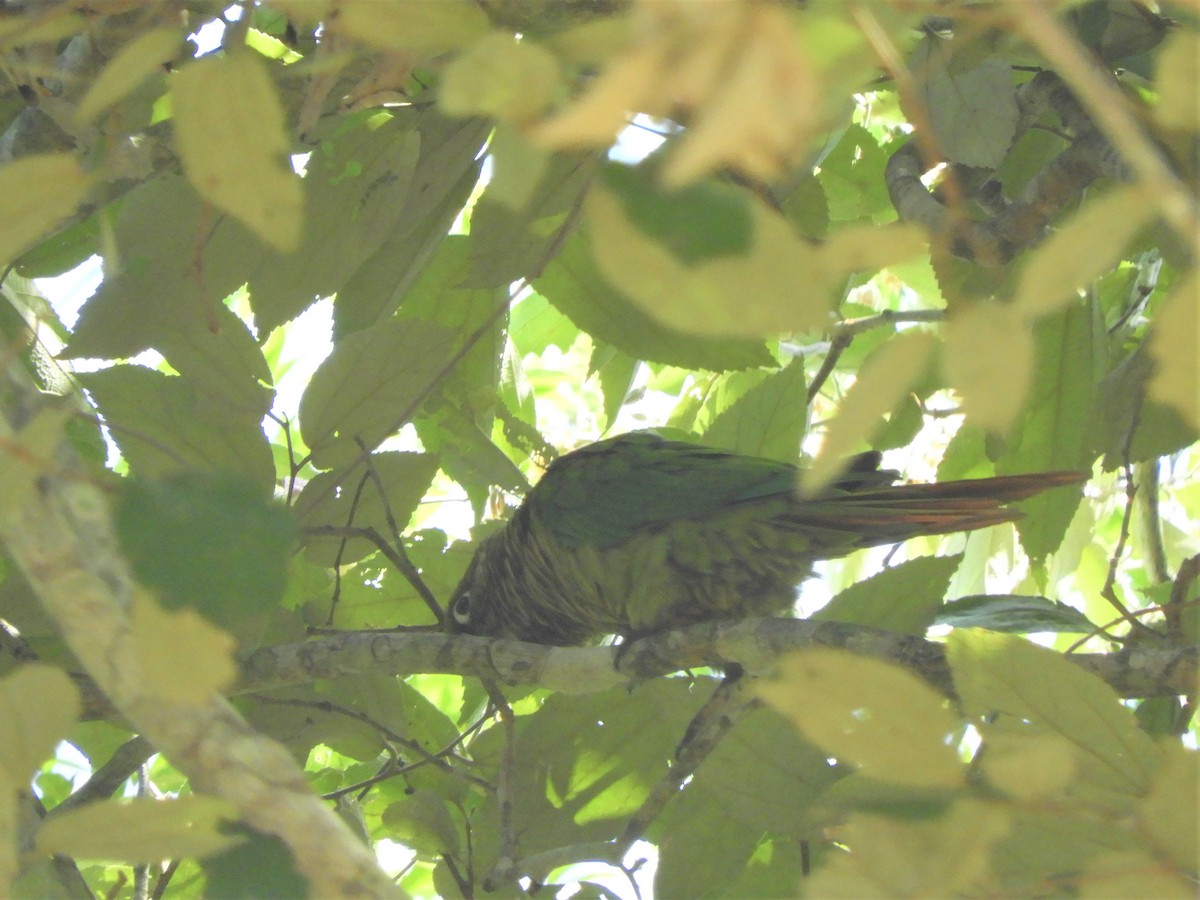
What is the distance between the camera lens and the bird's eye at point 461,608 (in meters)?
2.61

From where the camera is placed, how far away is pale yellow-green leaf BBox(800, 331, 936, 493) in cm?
56

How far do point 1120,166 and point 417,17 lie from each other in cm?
121

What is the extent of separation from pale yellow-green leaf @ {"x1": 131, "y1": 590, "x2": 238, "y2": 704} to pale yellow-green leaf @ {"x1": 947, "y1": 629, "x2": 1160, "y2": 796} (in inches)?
24.3

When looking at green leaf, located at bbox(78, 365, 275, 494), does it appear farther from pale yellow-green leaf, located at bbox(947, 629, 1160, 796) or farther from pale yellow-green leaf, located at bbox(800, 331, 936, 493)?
pale yellow-green leaf, located at bbox(800, 331, 936, 493)

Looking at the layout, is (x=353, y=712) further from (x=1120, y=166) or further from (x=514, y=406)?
(x=1120, y=166)

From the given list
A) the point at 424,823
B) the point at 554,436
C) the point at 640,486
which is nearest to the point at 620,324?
the point at 640,486

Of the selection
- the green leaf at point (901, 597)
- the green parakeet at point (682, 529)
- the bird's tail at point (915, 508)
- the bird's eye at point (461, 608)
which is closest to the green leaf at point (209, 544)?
the green leaf at point (901, 597)

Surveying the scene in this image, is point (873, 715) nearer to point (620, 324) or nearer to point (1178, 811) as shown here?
point (1178, 811)

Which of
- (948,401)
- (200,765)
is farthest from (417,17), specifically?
(948,401)

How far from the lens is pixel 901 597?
1.78 meters

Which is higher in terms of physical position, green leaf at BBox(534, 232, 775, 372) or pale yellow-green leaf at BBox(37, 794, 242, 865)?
green leaf at BBox(534, 232, 775, 372)

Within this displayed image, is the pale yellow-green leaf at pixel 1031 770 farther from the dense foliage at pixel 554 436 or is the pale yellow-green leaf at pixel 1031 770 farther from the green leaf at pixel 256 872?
the green leaf at pixel 256 872

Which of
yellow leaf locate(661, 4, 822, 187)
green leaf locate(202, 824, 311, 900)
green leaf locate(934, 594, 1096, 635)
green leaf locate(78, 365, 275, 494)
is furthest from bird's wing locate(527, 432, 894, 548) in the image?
yellow leaf locate(661, 4, 822, 187)

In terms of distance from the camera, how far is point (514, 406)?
9.10 feet
